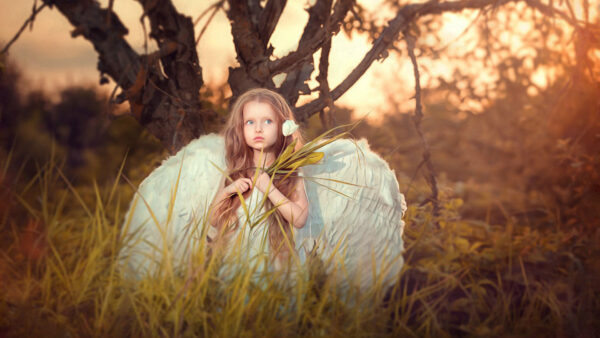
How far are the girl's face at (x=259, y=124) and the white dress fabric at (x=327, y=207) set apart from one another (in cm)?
13

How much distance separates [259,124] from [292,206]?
0.28 meters

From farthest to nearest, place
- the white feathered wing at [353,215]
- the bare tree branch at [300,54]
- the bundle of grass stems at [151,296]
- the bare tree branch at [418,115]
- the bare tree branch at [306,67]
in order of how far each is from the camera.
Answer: the bare tree branch at [418,115] → the bare tree branch at [306,67] → the bare tree branch at [300,54] → the white feathered wing at [353,215] → the bundle of grass stems at [151,296]

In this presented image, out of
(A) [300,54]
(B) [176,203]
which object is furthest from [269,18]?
(B) [176,203]

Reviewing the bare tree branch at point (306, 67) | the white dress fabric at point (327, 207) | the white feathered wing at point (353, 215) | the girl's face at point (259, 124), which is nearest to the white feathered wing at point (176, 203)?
the white dress fabric at point (327, 207)

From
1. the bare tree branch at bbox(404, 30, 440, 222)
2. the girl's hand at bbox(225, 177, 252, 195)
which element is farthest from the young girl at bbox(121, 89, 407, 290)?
the bare tree branch at bbox(404, 30, 440, 222)

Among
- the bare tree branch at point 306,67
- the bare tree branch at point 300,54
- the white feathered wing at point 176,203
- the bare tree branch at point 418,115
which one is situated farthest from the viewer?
the bare tree branch at point 418,115

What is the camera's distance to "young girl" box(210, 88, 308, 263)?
1468 mm

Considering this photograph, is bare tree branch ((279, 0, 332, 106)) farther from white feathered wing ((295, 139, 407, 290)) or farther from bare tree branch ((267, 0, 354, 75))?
white feathered wing ((295, 139, 407, 290))

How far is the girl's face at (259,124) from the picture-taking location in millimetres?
1524

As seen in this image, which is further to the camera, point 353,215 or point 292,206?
point 353,215

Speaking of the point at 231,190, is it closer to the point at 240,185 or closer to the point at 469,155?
the point at 240,185

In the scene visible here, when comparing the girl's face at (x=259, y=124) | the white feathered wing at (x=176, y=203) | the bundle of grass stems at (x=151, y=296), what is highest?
the girl's face at (x=259, y=124)

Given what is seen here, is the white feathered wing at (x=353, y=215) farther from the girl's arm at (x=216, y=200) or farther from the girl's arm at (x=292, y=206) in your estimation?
the girl's arm at (x=216, y=200)

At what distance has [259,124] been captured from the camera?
5.01 feet
